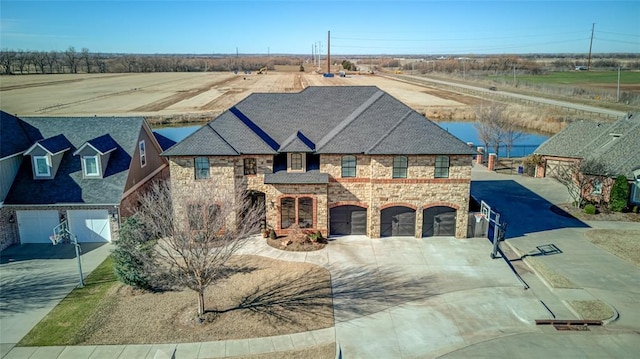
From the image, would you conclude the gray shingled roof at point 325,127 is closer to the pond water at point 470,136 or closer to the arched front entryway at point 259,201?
the arched front entryway at point 259,201

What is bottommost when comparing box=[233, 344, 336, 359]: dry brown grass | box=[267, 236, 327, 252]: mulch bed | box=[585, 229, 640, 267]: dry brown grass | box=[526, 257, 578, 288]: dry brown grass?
box=[233, 344, 336, 359]: dry brown grass

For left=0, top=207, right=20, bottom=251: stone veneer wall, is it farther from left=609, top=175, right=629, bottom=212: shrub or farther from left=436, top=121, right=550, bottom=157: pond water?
left=436, top=121, right=550, bottom=157: pond water

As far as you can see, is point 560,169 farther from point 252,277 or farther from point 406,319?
point 252,277

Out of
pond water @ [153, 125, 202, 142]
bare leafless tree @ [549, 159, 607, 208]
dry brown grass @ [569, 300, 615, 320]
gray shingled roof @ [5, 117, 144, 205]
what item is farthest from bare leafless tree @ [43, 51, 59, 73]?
dry brown grass @ [569, 300, 615, 320]

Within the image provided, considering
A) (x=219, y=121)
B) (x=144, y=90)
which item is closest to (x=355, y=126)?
(x=219, y=121)

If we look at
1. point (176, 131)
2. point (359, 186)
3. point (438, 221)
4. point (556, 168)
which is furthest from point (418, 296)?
point (176, 131)

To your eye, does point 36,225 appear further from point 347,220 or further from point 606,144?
point 606,144
